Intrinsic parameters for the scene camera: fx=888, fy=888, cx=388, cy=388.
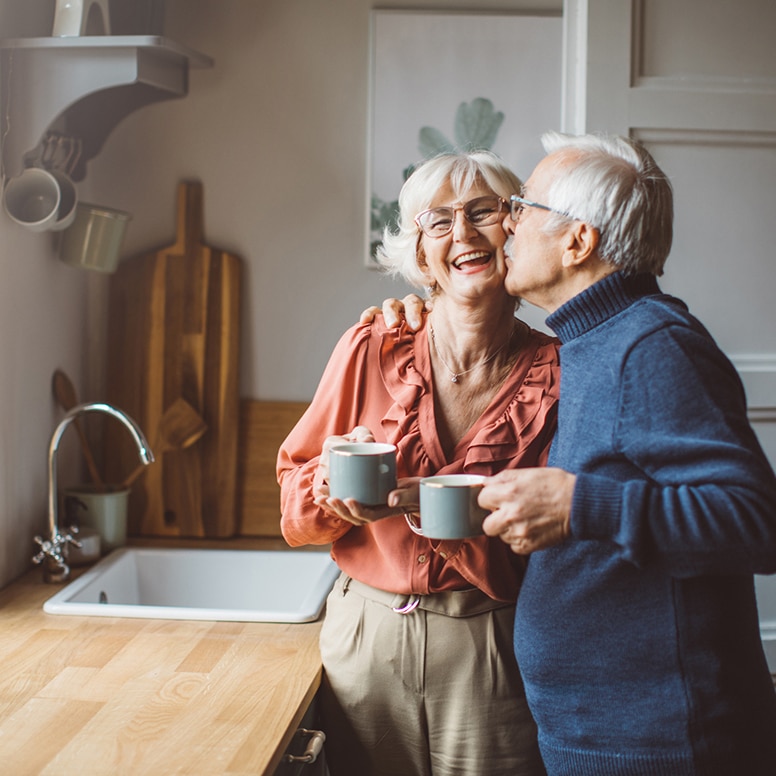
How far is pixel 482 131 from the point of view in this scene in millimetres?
2104

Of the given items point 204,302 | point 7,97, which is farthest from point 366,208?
point 7,97

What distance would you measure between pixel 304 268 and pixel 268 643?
98 cm

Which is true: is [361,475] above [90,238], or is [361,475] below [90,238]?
below

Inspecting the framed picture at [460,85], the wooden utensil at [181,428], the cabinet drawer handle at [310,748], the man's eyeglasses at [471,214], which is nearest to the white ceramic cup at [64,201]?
the wooden utensil at [181,428]

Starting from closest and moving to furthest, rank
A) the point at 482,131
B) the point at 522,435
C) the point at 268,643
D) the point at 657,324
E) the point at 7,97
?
the point at 657,324 → the point at 522,435 → the point at 268,643 → the point at 7,97 → the point at 482,131

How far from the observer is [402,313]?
1489 mm

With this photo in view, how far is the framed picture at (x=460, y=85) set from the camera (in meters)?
2.09

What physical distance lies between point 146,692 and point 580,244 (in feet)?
2.88

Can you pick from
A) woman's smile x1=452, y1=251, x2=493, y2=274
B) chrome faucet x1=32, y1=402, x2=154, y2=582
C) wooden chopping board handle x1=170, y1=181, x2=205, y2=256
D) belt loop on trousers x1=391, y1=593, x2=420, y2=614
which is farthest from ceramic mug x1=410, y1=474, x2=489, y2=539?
wooden chopping board handle x1=170, y1=181, x2=205, y2=256

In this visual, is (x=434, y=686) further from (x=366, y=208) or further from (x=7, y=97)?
(x=7, y=97)

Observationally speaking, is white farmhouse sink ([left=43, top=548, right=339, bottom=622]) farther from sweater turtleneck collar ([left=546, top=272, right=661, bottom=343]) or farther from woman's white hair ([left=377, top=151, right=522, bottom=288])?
sweater turtleneck collar ([left=546, top=272, right=661, bottom=343])

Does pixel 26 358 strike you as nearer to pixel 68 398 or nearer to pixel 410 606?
pixel 68 398

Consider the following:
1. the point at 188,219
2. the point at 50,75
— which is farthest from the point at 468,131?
the point at 50,75

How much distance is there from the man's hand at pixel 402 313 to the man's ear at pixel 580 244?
1.20 feet
